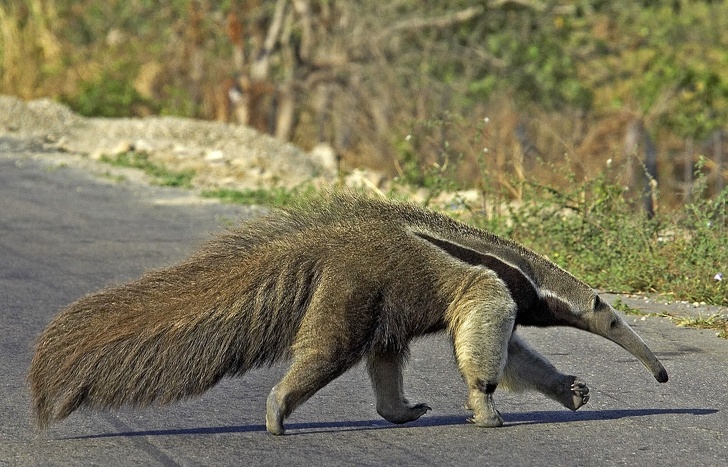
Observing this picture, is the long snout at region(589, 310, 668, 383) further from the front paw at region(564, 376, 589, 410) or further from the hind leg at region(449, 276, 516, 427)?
the hind leg at region(449, 276, 516, 427)

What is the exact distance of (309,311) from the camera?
517cm

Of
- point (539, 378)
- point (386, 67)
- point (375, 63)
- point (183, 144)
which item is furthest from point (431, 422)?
point (375, 63)

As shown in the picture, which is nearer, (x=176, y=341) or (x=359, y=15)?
(x=176, y=341)

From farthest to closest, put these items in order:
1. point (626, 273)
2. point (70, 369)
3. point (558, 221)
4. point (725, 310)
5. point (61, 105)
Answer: point (61, 105), point (558, 221), point (626, 273), point (725, 310), point (70, 369)

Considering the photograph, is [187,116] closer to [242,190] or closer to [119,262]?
[242,190]

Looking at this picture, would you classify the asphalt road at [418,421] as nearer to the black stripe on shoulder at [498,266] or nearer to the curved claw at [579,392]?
the curved claw at [579,392]

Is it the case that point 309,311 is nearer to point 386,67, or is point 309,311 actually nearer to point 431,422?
point 431,422

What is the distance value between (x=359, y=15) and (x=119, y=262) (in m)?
10.1

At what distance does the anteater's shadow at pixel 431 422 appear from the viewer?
538 cm

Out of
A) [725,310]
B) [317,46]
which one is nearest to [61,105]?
[317,46]

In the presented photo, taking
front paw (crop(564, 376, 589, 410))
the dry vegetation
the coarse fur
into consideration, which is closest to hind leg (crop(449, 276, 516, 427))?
the coarse fur

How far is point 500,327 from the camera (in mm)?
5293

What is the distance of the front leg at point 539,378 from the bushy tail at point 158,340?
117 cm

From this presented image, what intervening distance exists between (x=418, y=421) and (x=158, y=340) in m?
1.40
